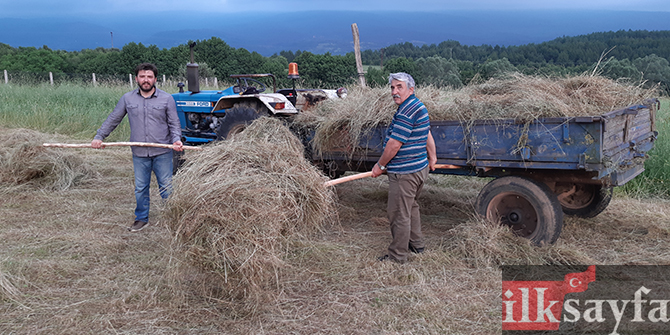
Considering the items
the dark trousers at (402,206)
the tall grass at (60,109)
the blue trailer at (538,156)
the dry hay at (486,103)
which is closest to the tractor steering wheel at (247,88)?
the dry hay at (486,103)

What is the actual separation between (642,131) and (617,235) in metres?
1.08

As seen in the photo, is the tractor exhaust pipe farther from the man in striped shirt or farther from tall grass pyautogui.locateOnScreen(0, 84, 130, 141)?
the man in striped shirt

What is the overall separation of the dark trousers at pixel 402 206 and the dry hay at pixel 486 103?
0.84 meters

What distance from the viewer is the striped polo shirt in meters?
3.88

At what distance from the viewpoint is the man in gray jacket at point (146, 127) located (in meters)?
4.99

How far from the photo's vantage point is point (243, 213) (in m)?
3.28

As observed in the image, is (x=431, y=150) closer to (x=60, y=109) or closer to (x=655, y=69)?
(x=60, y=109)

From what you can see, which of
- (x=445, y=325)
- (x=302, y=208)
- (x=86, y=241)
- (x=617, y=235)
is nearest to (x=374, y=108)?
(x=302, y=208)

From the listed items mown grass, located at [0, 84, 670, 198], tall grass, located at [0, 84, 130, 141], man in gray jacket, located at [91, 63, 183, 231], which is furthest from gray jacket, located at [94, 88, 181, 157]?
tall grass, located at [0, 84, 130, 141]

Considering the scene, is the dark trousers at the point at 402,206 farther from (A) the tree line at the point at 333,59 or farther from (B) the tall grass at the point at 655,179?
(A) the tree line at the point at 333,59

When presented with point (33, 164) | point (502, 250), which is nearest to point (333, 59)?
point (33, 164)

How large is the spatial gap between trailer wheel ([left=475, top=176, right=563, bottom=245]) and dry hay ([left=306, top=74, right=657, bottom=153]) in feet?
2.13

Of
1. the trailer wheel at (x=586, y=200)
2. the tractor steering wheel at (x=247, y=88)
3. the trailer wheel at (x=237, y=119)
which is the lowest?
the trailer wheel at (x=586, y=200)

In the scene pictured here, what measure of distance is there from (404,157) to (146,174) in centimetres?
286
